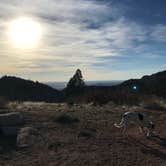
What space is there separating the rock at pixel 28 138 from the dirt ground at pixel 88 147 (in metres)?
0.21

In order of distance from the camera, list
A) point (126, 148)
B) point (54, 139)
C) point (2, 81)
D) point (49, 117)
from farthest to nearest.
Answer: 1. point (2, 81)
2. point (49, 117)
3. point (54, 139)
4. point (126, 148)

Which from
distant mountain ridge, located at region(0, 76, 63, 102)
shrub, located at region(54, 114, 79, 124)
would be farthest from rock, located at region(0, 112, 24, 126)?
distant mountain ridge, located at region(0, 76, 63, 102)

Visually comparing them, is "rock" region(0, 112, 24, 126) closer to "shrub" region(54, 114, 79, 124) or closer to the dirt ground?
the dirt ground

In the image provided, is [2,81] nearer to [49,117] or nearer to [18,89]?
[18,89]

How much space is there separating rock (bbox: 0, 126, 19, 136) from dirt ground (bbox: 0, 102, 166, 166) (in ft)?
3.07

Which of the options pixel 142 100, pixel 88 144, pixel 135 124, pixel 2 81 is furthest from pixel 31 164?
pixel 2 81

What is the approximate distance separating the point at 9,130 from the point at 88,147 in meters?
3.76

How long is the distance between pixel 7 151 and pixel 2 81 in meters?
54.1

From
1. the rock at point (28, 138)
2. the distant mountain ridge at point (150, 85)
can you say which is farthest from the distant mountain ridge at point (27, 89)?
the rock at point (28, 138)

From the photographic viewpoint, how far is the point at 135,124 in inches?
635

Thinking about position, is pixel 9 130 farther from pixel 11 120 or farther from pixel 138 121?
pixel 138 121

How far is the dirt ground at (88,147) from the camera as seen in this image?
11.4m

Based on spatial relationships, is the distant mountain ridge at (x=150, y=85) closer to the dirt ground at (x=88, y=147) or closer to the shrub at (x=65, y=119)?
the shrub at (x=65, y=119)

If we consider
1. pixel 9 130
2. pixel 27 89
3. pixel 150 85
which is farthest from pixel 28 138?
pixel 27 89
